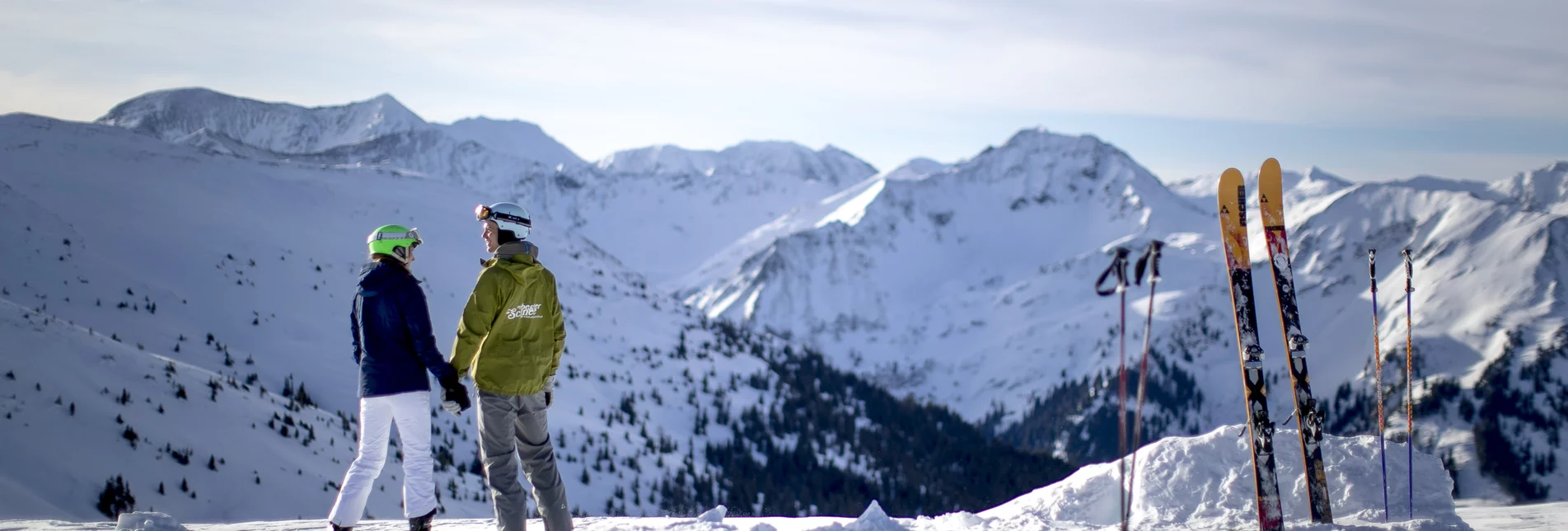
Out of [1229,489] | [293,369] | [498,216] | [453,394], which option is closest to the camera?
[453,394]

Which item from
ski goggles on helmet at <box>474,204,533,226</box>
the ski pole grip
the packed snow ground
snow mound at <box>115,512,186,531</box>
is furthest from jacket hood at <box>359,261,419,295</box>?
the ski pole grip

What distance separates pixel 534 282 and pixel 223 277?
44.3 metres

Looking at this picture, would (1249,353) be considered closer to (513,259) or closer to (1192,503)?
(1192,503)

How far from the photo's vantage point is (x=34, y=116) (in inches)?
2542

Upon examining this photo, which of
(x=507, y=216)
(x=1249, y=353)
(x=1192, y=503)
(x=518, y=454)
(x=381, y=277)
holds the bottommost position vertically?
(x=1192, y=503)

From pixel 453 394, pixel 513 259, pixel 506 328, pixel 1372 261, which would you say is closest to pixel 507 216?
pixel 513 259

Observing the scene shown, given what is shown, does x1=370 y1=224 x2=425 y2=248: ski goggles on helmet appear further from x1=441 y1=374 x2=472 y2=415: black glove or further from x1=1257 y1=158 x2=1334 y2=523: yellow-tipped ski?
x1=1257 y1=158 x2=1334 y2=523: yellow-tipped ski

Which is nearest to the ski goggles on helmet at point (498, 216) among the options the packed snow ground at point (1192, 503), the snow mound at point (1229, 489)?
the packed snow ground at point (1192, 503)

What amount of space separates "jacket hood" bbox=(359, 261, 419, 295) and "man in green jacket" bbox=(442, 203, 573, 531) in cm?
79

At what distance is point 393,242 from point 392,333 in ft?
2.77

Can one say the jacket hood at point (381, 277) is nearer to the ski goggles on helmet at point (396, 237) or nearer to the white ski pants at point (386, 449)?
the ski goggles on helmet at point (396, 237)

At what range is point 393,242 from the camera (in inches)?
324

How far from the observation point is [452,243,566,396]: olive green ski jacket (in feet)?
25.8

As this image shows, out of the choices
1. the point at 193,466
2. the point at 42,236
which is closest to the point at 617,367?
the point at 42,236
